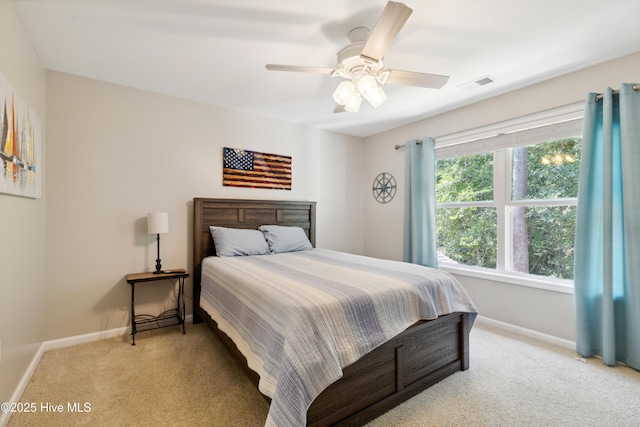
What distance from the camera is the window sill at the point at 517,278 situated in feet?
8.61

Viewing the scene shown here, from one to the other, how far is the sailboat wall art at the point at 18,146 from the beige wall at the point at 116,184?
1.16ft

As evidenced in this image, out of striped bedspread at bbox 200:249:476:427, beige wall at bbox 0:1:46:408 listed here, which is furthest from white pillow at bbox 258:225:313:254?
beige wall at bbox 0:1:46:408

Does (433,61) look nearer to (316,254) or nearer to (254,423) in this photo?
(316,254)

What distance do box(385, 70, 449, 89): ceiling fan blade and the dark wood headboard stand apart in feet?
7.19

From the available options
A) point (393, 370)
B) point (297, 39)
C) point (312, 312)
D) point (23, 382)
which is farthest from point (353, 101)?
point (23, 382)

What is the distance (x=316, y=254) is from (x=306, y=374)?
Answer: 6.12 feet

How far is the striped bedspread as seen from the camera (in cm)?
131

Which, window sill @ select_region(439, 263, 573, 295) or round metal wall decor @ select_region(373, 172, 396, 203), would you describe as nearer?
window sill @ select_region(439, 263, 573, 295)

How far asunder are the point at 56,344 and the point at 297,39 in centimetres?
333

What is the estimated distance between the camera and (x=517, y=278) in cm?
288

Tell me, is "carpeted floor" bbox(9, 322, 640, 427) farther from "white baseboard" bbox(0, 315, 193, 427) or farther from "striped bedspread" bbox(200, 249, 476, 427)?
"striped bedspread" bbox(200, 249, 476, 427)

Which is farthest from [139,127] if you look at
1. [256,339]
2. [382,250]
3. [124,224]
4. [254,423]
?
[382,250]

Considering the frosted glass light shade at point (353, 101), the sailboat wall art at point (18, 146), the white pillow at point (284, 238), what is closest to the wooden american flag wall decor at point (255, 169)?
the white pillow at point (284, 238)

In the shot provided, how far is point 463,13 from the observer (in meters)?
1.80
